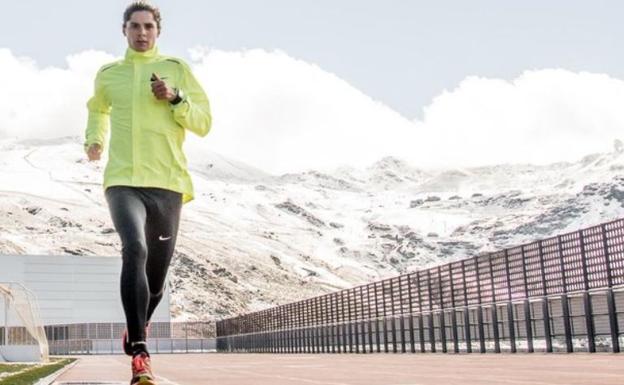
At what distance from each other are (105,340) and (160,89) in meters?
88.5

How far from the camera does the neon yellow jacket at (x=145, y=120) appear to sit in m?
5.42

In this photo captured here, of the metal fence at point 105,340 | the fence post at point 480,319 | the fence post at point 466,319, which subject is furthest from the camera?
the metal fence at point 105,340

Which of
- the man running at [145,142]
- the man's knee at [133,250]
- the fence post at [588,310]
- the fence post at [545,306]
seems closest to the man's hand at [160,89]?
the man running at [145,142]

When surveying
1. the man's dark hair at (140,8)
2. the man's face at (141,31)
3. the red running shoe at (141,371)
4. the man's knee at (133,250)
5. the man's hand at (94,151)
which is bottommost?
the red running shoe at (141,371)

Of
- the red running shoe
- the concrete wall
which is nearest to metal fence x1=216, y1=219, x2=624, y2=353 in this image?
the red running shoe

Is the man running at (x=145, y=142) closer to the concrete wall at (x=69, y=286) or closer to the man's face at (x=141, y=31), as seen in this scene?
the man's face at (x=141, y=31)

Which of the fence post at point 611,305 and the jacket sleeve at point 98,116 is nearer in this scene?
the jacket sleeve at point 98,116

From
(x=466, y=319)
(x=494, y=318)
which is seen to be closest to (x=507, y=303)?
(x=494, y=318)

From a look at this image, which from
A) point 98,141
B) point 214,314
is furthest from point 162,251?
point 214,314

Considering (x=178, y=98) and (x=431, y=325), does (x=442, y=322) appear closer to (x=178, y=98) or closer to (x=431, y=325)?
(x=431, y=325)

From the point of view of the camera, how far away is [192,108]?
18.1 feet

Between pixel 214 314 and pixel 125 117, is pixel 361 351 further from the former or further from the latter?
pixel 214 314

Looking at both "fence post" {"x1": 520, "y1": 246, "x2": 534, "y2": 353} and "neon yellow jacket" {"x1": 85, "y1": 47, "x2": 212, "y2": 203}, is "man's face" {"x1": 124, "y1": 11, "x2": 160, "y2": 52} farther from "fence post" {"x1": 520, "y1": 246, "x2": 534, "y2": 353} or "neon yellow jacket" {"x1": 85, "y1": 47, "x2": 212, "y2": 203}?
"fence post" {"x1": 520, "y1": 246, "x2": 534, "y2": 353}

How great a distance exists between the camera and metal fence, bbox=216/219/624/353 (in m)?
22.5
